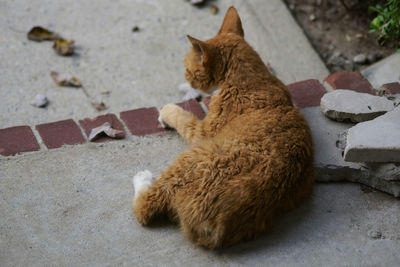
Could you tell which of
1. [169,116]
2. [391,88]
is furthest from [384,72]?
[169,116]

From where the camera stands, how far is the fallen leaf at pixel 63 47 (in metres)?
Answer: 4.61

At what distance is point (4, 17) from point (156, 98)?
196 centimetres

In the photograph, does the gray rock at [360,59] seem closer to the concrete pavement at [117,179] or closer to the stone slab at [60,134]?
the concrete pavement at [117,179]

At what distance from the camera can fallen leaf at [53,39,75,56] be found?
182 inches

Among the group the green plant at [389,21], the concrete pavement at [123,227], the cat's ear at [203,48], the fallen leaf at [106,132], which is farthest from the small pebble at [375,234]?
the green plant at [389,21]

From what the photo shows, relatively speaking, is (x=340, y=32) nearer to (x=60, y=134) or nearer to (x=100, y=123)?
(x=100, y=123)

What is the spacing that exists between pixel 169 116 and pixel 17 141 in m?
1.09

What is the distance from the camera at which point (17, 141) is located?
333 cm

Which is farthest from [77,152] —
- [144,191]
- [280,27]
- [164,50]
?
[280,27]

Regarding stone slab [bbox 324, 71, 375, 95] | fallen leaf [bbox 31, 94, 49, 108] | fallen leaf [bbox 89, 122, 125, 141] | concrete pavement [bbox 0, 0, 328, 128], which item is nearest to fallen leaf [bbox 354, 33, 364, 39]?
concrete pavement [bbox 0, 0, 328, 128]

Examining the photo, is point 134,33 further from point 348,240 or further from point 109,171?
point 348,240

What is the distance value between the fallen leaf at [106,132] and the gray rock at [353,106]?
150cm

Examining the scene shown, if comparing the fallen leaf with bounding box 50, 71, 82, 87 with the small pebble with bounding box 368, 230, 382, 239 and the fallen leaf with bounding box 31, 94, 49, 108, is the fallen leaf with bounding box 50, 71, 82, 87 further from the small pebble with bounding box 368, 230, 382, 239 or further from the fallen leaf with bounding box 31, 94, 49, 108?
the small pebble with bounding box 368, 230, 382, 239

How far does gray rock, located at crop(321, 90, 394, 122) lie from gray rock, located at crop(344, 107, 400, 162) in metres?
0.32
